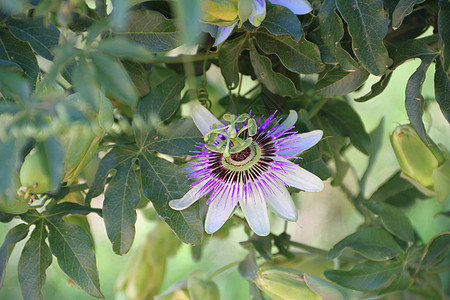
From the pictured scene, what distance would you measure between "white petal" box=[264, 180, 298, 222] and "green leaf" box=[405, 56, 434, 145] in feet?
0.58

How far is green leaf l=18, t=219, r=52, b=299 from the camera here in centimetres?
69

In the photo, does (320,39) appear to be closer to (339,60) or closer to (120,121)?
(339,60)

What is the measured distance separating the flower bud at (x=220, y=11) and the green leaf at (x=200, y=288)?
0.41 m

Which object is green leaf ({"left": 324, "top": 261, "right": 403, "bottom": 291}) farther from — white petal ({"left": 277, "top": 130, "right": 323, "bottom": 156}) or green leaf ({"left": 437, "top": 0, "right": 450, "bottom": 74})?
green leaf ({"left": 437, "top": 0, "right": 450, "bottom": 74})

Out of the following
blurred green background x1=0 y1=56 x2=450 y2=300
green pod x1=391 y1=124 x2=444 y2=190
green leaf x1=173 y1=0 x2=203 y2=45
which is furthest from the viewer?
blurred green background x1=0 y1=56 x2=450 y2=300

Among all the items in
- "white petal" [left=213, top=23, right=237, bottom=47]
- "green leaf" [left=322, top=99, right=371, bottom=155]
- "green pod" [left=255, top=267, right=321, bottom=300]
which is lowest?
"green pod" [left=255, top=267, right=321, bottom=300]

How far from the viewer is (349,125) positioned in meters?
0.91

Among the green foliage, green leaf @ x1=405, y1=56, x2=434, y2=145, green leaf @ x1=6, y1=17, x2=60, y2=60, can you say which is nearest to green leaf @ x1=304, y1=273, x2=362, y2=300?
the green foliage

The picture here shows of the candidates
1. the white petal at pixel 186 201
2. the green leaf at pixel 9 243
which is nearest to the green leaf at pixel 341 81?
the white petal at pixel 186 201

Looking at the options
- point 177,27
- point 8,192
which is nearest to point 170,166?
point 177,27

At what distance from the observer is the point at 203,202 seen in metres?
0.71

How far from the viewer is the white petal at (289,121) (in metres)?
0.68

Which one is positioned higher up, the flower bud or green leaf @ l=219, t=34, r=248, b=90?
the flower bud

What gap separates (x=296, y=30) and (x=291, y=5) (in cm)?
3
